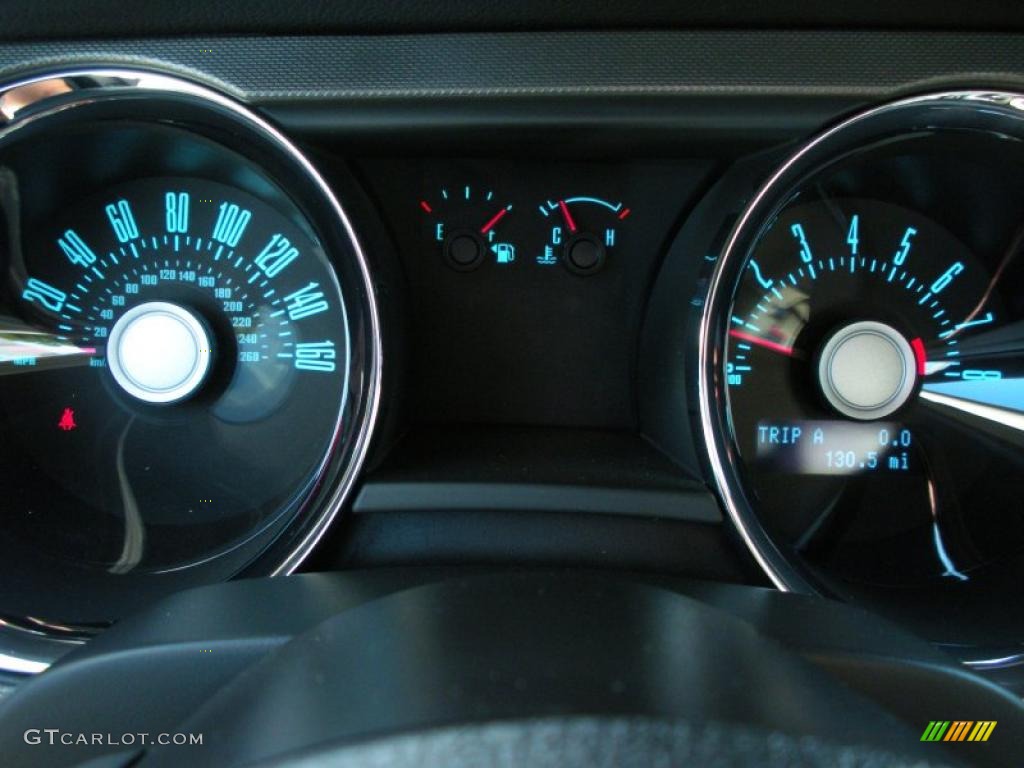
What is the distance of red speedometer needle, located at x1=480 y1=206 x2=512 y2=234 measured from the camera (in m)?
2.09

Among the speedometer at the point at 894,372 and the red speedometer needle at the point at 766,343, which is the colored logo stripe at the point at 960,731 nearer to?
the speedometer at the point at 894,372

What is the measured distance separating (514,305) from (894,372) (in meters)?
0.78

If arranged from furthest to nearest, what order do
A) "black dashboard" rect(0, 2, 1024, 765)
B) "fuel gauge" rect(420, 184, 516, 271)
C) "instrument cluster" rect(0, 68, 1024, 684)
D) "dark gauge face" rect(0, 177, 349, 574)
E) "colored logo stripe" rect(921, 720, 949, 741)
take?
"fuel gauge" rect(420, 184, 516, 271), "dark gauge face" rect(0, 177, 349, 574), "instrument cluster" rect(0, 68, 1024, 684), "black dashboard" rect(0, 2, 1024, 765), "colored logo stripe" rect(921, 720, 949, 741)

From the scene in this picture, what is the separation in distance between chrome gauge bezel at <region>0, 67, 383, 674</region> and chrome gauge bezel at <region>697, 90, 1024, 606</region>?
61 centimetres

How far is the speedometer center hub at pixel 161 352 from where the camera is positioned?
1.94m

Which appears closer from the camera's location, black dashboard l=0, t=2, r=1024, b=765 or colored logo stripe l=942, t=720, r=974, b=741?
colored logo stripe l=942, t=720, r=974, b=741

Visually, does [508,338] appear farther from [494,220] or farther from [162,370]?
[162,370]

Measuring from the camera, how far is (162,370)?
194 centimetres

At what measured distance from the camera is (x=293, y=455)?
204 centimetres

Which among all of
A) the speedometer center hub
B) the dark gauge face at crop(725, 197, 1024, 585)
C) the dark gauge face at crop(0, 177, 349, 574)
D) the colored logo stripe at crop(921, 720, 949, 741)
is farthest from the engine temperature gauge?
the colored logo stripe at crop(921, 720, 949, 741)

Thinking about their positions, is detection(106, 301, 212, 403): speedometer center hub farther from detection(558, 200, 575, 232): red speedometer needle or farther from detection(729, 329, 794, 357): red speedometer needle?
detection(729, 329, 794, 357): red speedometer needle

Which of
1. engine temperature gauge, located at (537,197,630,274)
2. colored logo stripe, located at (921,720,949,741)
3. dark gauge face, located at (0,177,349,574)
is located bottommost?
colored logo stripe, located at (921,720,949,741)

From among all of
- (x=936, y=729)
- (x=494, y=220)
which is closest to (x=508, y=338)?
(x=494, y=220)

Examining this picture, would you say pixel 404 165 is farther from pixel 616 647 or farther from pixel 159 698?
pixel 616 647
